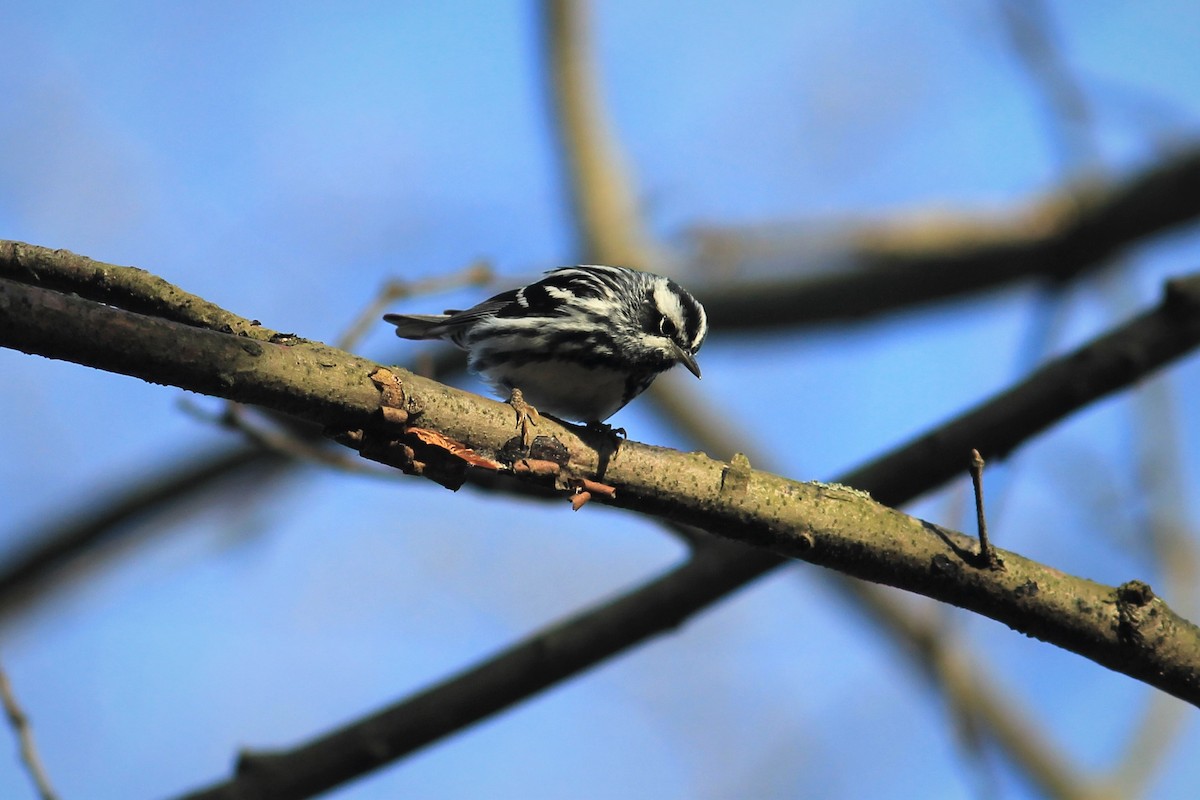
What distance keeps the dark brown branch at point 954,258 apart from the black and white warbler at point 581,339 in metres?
2.00

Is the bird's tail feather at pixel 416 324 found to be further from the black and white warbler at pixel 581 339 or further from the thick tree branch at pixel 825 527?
the thick tree branch at pixel 825 527

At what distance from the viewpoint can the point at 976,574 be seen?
113 inches

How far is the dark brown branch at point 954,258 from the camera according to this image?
575cm

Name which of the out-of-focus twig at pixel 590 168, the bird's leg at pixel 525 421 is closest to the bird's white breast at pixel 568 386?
the bird's leg at pixel 525 421

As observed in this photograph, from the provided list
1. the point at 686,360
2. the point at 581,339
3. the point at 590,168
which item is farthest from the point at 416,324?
the point at 590,168

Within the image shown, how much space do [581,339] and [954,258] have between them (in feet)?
10.5

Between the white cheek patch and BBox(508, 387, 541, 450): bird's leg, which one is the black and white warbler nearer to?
the white cheek patch

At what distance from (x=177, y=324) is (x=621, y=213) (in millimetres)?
6018

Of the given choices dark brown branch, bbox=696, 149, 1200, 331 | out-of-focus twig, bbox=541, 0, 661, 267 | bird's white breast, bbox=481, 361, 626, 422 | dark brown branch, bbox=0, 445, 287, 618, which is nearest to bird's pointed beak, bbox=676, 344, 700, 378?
bird's white breast, bbox=481, 361, 626, 422

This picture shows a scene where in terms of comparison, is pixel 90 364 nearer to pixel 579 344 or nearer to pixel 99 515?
pixel 579 344

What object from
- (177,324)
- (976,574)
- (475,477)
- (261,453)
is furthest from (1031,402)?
(261,453)

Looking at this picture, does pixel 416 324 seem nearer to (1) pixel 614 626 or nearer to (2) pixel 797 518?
(1) pixel 614 626

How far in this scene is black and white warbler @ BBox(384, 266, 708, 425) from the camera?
178 inches

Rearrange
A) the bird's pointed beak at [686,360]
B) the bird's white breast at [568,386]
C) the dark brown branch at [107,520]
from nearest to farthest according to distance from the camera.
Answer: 1. the bird's white breast at [568,386]
2. the bird's pointed beak at [686,360]
3. the dark brown branch at [107,520]
